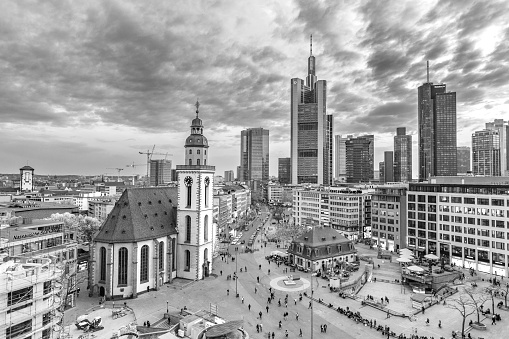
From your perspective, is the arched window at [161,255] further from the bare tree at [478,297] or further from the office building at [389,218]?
the office building at [389,218]

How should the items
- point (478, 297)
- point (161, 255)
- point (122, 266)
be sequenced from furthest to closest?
point (161, 255) → point (478, 297) → point (122, 266)

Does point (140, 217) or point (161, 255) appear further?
point (161, 255)

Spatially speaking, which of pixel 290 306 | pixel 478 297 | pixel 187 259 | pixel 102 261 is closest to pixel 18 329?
pixel 102 261

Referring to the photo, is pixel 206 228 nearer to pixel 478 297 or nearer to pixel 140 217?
pixel 140 217

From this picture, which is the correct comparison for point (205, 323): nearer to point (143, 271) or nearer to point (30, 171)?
point (143, 271)

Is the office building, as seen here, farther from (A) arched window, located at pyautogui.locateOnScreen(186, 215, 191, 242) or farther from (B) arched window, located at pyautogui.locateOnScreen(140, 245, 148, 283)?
(B) arched window, located at pyautogui.locateOnScreen(140, 245, 148, 283)

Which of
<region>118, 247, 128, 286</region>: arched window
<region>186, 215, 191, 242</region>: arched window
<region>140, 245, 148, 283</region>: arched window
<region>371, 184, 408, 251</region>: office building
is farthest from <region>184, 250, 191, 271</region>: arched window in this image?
<region>371, 184, 408, 251</region>: office building

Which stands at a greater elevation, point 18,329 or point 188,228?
point 188,228
